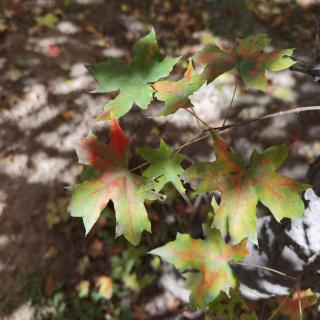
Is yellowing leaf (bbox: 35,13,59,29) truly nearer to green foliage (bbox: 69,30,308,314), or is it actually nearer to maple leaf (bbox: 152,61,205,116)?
green foliage (bbox: 69,30,308,314)

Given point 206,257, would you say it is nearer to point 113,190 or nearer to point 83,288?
point 113,190

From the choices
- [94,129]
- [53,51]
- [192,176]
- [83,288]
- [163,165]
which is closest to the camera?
[192,176]

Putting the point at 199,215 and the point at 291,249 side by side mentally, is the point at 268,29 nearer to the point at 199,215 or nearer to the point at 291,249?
the point at 199,215

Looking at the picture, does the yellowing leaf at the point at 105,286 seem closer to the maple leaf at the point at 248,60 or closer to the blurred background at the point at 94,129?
the blurred background at the point at 94,129

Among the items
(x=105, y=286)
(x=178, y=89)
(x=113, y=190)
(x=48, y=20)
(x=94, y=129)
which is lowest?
(x=105, y=286)

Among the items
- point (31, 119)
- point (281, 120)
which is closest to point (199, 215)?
point (281, 120)

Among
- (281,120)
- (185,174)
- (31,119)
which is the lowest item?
(281,120)

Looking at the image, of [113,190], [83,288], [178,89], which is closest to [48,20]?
[83,288]
